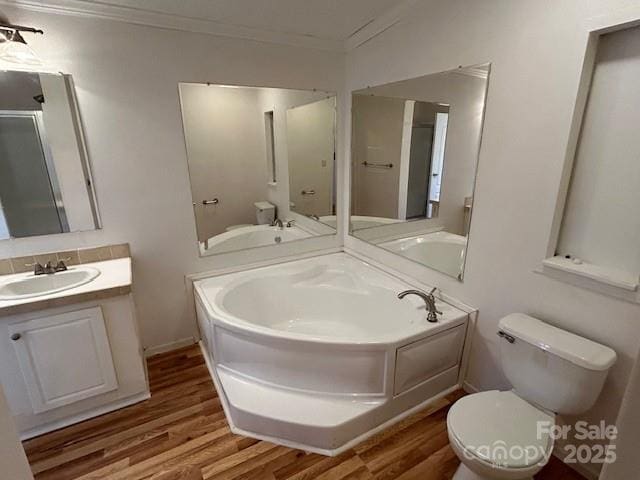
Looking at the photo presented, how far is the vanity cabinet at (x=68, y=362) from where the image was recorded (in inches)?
64.0

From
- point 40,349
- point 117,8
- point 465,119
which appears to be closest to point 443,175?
point 465,119

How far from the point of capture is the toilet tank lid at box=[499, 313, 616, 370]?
1275 mm

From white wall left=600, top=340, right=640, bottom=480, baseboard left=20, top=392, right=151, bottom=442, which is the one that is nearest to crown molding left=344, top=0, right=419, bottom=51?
white wall left=600, top=340, right=640, bottom=480

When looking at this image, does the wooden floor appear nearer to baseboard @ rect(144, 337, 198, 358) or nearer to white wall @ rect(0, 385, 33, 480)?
baseboard @ rect(144, 337, 198, 358)

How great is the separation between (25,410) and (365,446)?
1834mm

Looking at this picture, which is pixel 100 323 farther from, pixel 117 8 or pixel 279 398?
pixel 117 8

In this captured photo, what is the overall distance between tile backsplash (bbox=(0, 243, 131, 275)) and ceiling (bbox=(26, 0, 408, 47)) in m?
1.38

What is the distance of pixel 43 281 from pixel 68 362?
53 centimetres

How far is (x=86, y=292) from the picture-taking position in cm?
168

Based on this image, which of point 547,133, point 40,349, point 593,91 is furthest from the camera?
point 40,349

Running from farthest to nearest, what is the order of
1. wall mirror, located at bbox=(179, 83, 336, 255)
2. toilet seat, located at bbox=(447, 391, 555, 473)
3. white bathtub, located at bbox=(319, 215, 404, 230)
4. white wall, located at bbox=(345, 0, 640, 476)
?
white bathtub, located at bbox=(319, 215, 404, 230)
wall mirror, located at bbox=(179, 83, 336, 255)
white wall, located at bbox=(345, 0, 640, 476)
toilet seat, located at bbox=(447, 391, 555, 473)

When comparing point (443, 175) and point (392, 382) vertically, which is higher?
point (443, 175)

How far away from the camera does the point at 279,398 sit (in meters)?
1.80

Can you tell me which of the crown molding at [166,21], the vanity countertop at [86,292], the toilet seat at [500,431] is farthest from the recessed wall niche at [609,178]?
the vanity countertop at [86,292]
